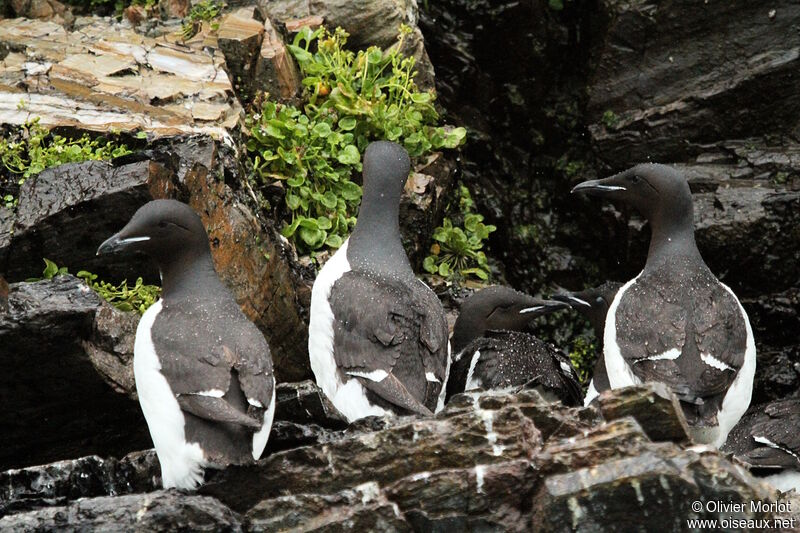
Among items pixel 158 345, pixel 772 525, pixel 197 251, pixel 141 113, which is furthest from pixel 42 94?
pixel 772 525

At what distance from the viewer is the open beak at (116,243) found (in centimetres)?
727

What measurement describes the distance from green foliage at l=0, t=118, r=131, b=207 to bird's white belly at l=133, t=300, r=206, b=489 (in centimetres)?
202

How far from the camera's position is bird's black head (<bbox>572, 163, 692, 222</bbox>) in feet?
29.3

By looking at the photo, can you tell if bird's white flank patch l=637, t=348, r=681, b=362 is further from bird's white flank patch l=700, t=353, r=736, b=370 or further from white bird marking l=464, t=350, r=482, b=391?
white bird marking l=464, t=350, r=482, b=391

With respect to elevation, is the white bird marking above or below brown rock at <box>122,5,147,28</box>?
below

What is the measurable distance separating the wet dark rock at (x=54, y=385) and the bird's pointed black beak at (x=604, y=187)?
3671mm

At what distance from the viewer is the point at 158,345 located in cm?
678

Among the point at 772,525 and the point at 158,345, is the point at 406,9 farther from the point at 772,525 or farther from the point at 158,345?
the point at 772,525

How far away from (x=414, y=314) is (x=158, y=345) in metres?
1.72

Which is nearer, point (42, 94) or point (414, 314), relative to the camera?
point (414, 314)

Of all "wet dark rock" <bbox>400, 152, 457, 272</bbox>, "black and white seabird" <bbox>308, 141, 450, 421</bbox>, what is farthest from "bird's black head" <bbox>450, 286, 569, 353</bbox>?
"black and white seabird" <bbox>308, 141, 450, 421</bbox>

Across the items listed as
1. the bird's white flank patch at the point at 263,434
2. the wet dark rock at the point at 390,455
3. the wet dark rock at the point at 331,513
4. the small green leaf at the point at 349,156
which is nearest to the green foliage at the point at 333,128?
the small green leaf at the point at 349,156

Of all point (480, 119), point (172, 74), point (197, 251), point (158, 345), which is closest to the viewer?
point (158, 345)

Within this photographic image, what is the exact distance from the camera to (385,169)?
8930mm
